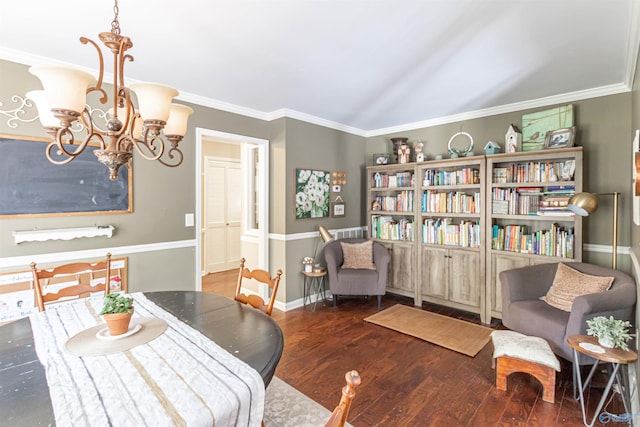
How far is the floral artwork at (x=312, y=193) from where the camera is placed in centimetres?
405

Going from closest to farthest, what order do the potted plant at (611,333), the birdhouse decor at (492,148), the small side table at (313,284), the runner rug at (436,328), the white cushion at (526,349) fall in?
the potted plant at (611,333)
the white cushion at (526,349)
the runner rug at (436,328)
the birdhouse decor at (492,148)
the small side table at (313,284)

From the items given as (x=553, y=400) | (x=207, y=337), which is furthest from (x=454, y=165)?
(x=207, y=337)

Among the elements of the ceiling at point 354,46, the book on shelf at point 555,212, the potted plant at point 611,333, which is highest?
the ceiling at point 354,46

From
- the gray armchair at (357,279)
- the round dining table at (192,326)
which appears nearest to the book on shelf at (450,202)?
the gray armchair at (357,279)

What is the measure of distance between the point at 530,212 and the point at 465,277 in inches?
40.1

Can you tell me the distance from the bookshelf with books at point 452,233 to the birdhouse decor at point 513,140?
1.00ft

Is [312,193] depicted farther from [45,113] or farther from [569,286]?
[45,113]

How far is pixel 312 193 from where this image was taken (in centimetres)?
421

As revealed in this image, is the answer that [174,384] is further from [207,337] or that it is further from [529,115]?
[529,115]

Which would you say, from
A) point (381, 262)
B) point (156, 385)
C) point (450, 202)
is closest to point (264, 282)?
point (156, 385)

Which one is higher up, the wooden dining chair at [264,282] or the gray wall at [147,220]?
the gray wall at [147,220]

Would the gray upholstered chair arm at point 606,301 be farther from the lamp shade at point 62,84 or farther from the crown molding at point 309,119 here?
the crown molding at point 309,119

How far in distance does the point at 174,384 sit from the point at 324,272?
→ 9.98ft

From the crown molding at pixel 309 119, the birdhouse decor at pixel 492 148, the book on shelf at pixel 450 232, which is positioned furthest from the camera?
the crown molding at pixel 309 119
